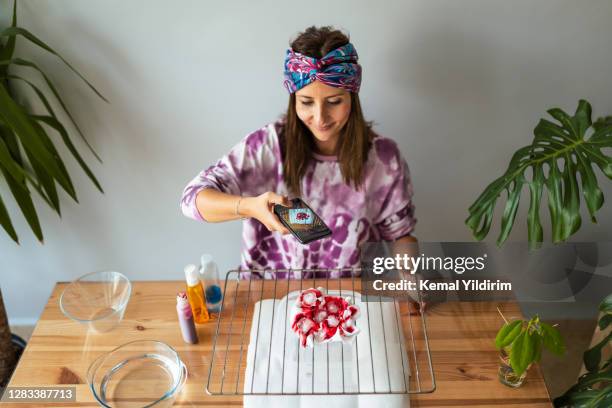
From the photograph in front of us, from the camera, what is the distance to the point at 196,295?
4.39ft

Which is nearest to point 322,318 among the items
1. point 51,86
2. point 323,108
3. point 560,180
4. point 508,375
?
point 508,375

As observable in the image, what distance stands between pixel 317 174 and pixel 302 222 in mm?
357

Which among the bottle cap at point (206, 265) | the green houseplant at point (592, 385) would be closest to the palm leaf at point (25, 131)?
the bottle cap at point (206, 265)

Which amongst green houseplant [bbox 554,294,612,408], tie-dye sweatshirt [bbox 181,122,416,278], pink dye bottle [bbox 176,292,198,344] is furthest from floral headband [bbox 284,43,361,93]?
green houseplant [bbox 554,294,612,408]

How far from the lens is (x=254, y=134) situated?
157cm

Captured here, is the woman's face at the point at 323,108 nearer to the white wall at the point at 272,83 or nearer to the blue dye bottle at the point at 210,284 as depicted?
the white wall at the point at 272,83

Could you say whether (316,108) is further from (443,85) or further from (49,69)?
(49,69)

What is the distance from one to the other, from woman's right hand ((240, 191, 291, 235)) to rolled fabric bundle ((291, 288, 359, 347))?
0.18m

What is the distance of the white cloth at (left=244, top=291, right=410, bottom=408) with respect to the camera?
1132 mm

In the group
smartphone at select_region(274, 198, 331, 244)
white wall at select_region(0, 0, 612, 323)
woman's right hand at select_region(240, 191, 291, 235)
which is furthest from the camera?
white wall at select_region(0, 0, 612, 323)

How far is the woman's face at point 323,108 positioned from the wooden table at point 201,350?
0.57 meters

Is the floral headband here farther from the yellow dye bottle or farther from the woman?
the yellow dye bottle

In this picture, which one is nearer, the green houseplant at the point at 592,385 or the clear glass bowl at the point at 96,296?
the green houseplant at the point at 592,385

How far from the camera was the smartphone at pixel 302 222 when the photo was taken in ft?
4.01
